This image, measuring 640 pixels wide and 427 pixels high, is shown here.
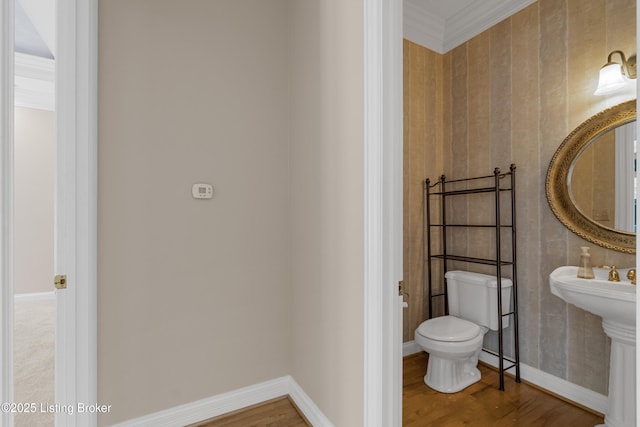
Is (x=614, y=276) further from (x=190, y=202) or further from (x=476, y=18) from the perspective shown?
(x=190, y=202)

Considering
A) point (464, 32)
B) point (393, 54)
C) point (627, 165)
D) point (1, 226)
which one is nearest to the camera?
point (1, 226)

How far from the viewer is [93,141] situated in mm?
1474

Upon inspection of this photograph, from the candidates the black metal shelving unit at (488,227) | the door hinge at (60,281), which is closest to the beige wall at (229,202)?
the door hinge at (60,281)

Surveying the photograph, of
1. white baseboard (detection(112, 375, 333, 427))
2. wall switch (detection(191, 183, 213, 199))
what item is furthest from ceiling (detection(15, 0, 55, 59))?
white baseboard (detection(112, 375, 333, 427))

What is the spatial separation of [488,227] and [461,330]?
815 mm

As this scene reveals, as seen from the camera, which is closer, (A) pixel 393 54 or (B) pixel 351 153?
(A) pixel 393 54

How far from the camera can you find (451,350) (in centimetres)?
194

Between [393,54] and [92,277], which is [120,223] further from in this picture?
[393,54]

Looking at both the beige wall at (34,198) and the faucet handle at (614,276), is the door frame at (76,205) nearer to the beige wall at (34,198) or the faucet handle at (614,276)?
the beige wall at (34,198)

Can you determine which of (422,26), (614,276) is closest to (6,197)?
(614,276)

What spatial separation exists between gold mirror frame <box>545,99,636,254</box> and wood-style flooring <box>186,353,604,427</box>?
105 cm

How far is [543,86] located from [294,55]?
5.56 ft

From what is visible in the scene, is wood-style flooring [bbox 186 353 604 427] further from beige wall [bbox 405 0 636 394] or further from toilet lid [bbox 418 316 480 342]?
toilet lid [bbox 418 316 480 342]

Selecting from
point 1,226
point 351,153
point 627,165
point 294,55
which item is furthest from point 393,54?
point 627,165
